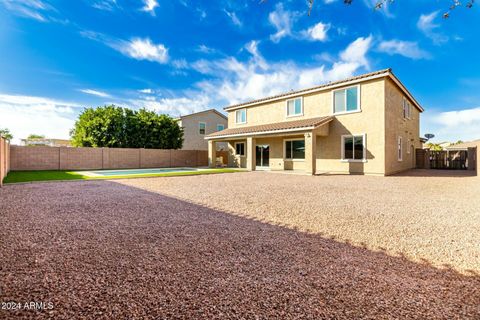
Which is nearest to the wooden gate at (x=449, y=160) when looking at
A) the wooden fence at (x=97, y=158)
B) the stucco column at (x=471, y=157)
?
the stucco column at (x=471, y=157)

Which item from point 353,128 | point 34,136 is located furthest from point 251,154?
point 34,136

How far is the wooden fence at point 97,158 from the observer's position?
701 inches

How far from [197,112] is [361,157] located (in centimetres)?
2233

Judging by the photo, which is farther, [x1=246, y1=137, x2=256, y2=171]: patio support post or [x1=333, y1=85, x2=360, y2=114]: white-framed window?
[x1=246, y1=137, x2=256, y2=171]: patio support post

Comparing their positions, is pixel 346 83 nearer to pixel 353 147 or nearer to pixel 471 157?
pixel 353 147

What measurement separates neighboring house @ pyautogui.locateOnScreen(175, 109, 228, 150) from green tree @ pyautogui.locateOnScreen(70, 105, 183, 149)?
12.6ft

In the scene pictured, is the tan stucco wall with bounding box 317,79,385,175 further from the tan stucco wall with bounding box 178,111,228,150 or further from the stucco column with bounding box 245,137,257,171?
the tan stucco wall with bounding box 178,111,228,150

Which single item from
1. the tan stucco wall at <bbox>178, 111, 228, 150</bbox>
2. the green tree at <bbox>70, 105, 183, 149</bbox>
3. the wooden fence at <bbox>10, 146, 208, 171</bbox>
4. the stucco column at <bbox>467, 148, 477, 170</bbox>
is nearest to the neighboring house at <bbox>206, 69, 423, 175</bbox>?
the stucco column at <bbox>467, 148, 477, 170</bbox>

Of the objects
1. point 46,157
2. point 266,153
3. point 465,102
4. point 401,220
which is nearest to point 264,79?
point 266,153

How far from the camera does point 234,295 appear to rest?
2320mm

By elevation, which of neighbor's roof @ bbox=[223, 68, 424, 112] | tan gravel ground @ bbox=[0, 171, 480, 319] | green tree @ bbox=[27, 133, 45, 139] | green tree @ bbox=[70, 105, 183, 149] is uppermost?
green tree @ bbox=[27, 133, 45, 139]

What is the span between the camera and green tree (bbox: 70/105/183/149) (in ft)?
75.4

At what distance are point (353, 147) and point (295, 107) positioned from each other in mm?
5985

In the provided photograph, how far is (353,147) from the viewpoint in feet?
50.7
